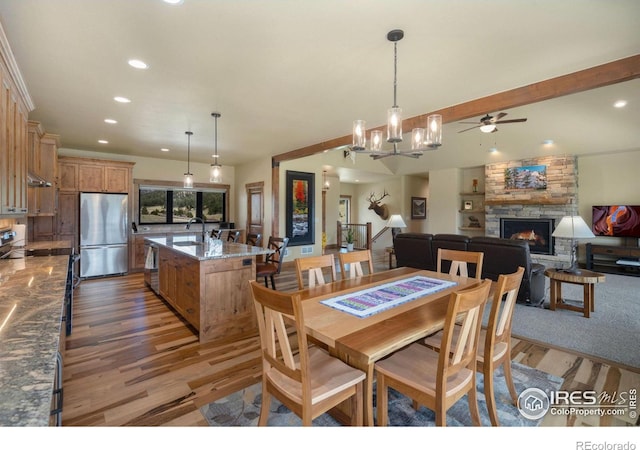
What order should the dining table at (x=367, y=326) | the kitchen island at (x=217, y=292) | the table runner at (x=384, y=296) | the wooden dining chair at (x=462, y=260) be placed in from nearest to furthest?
the dining table at (x=367, y=326) → the table runner at (x=384, y=296) → the wooden dining chair at (x=462, y=260) → the kitchen island at (x=217, y=292)

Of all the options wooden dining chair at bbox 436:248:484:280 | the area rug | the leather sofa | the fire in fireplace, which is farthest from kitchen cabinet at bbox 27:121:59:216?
the fire in fireplace

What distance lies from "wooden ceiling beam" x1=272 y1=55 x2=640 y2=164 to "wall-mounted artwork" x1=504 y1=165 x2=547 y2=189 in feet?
16.0

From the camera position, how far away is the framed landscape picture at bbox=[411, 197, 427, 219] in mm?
10633

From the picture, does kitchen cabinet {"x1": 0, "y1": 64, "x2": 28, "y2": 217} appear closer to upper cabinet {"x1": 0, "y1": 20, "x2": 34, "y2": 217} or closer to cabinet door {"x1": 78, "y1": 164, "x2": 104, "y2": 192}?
upper cabinet {"x1": 0, "y1": 20, "x2": 34, "y2": 217}

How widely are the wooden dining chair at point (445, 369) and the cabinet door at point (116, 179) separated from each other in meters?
6.31

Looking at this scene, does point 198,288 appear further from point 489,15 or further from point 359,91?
point 489,15

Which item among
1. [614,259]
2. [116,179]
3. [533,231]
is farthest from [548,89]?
[116,179]

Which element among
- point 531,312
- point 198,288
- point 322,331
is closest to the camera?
point 322,331

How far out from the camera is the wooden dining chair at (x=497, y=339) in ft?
5.62

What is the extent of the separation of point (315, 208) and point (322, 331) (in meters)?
6.15

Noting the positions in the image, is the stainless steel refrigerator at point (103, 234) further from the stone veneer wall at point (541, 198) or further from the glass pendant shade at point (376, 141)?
the stone veneer wall at point (541, 198)

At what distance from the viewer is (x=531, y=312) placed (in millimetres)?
3906

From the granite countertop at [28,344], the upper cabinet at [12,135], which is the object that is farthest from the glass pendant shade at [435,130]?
the upper cabinet at [12,135]

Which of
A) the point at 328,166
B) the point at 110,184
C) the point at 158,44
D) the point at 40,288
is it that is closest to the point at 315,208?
the point at 328,166
